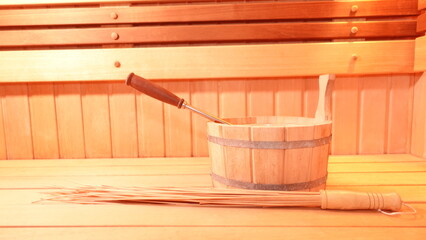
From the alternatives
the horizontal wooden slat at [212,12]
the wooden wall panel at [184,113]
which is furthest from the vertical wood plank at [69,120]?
the horizontal wooden slat at [212,12]

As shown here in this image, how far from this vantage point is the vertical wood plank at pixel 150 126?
65.9 inches

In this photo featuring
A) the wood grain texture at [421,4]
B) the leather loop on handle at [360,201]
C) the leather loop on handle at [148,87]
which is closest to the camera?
the leather loop on handle at [360,201]

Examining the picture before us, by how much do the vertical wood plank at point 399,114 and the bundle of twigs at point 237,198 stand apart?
918 millimetres

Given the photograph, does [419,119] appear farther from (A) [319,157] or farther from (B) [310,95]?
(A) [319,157]

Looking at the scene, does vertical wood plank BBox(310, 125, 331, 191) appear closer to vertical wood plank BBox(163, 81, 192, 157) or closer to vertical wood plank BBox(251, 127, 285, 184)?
vertical wood plank BBox(251, 127, 285, 184)

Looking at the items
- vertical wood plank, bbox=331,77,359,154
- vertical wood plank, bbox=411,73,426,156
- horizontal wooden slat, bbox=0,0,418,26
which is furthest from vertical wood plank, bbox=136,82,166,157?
vertical wood plank, bbox=411,73,426,156

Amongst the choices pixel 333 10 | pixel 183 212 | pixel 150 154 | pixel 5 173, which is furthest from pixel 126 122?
pixel 333 10

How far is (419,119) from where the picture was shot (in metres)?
1.59

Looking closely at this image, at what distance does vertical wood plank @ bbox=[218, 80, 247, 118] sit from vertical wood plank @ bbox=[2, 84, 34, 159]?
3.73 ft

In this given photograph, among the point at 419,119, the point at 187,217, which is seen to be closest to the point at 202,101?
the point at 187,217

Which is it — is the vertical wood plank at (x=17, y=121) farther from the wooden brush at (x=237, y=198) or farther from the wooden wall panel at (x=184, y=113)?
the wooden brush at (x=237, y=198)

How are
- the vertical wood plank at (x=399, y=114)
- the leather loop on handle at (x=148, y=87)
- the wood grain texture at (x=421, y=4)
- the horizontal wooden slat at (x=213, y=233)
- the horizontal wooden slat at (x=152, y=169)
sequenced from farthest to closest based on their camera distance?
the vertical wood plank at (x=399, y=114), the wood grain texture at (x=421, y=4), the horizontal wooden slat at (x=152, y=169), the leather loop on handle at (x=148, y=87), the horizontal wooden slat at (x=213, y=233)

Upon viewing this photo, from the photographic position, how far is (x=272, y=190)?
0.95 meters

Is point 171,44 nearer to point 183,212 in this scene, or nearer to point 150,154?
point 150,154
